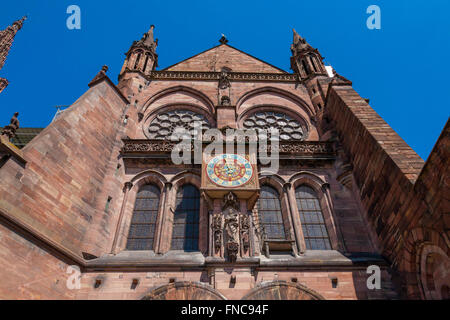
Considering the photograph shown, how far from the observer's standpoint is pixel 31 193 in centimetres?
754

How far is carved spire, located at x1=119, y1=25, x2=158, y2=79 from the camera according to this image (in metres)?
16.9

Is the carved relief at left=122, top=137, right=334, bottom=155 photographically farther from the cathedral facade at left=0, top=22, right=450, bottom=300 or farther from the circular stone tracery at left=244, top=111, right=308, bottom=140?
the circular stone tracery at left=244, top=111, right=308, bottom=140

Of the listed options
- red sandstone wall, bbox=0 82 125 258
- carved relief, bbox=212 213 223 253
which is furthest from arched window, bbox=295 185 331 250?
red sandstone wall, bbox=0 82 125 258

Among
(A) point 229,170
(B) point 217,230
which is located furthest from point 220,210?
(A) point 229,170

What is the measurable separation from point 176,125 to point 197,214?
18.6ft

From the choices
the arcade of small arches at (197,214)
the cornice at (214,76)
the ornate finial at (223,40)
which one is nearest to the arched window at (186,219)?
the arcade of small arches at (197,214)

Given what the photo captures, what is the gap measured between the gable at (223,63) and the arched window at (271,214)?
10520mm

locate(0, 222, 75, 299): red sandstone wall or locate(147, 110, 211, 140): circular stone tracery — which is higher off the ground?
locate(147, 110, 211, 140): circular stone tracery

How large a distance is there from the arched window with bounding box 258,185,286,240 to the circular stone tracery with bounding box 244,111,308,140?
147 inches

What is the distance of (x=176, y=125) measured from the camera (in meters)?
14.4

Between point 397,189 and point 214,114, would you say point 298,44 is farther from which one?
point 397,189
